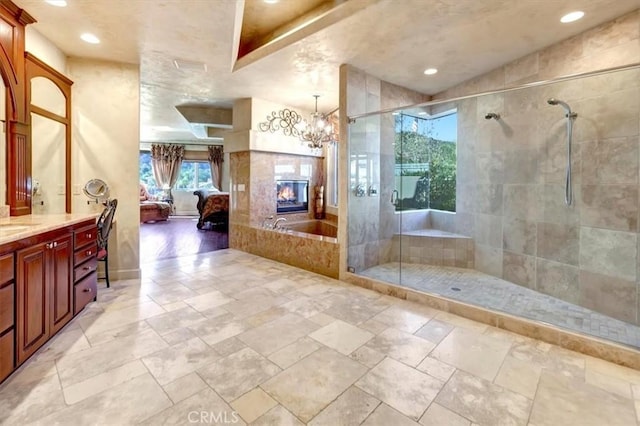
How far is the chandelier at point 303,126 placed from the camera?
5051mm

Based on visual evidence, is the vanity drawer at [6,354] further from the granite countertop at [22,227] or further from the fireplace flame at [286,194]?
the fireplace flame at [286,194]

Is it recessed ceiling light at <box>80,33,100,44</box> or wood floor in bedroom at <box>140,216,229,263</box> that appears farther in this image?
wood floor in bedroom at <box>140,216,229,263</box>

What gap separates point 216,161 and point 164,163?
177 centimetres

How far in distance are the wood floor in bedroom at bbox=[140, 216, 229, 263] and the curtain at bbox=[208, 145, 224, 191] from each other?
9.15 feet

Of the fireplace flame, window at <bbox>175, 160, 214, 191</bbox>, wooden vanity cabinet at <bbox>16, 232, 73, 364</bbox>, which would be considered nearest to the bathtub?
the fireplace flame

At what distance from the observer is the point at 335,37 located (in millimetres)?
3025

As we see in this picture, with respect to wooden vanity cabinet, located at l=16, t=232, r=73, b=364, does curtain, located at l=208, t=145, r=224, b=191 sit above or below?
above

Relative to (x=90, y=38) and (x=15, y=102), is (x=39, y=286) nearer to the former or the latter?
(x=15, y=102)

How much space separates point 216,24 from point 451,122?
3.51 meters

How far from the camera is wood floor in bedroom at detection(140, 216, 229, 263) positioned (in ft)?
17.4

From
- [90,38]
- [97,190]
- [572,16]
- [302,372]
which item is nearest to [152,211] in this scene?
[97,190]

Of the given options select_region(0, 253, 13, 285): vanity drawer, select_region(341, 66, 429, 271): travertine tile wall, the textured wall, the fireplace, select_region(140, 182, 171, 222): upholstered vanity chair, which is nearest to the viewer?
select_region(0, 253, 13, 285): vanity drawer

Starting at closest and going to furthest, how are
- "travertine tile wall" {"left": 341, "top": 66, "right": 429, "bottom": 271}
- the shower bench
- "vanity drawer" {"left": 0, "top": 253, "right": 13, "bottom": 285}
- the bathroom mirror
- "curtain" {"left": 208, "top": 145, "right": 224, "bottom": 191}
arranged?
"vanity drawer" {"left": 0, "top": 253, "right": 13, "bottom": 285}, the bathroom mirror, "travertine tile wall" {"left": 341, "top": 66, "right": 429, "bottom": 271}, the shower bench, "curtain" {"left": 208, "top": 145, "right": 224, "bottom": 191}

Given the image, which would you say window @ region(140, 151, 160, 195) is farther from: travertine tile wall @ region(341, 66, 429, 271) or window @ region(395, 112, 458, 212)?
window @ region(395, 112, 458, 212)
